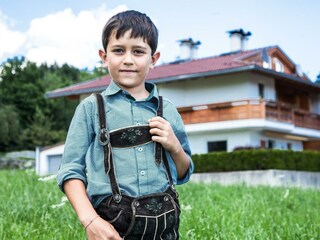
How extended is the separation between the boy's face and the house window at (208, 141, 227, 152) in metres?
29.7

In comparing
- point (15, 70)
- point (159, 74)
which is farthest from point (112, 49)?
point (15, 70)

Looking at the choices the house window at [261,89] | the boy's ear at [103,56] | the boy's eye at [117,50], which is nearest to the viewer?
the boy's eye at [117,50]

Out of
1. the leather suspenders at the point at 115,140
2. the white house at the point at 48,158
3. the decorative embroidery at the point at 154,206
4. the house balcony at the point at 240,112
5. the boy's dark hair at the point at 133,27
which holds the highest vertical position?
the house balcony at the point at 240,112

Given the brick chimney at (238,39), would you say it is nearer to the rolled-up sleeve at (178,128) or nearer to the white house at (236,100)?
the white house at (236,100)

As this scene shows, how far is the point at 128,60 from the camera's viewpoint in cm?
292

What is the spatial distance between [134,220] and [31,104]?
174 feet

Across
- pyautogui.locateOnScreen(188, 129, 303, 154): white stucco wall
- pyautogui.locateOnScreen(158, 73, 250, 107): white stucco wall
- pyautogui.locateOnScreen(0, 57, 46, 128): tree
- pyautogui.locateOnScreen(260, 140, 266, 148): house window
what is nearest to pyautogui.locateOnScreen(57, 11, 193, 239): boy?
pyautogui.locateOnScreen(188, 129, 303, 154): white stucco wall

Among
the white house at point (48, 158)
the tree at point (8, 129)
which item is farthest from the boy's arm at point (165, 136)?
the tree at point (8, 129)

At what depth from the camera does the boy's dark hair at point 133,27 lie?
2922mm

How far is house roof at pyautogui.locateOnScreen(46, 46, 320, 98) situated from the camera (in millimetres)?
31156

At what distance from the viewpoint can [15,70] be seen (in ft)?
193

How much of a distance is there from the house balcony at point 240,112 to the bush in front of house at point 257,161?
17.3 ft

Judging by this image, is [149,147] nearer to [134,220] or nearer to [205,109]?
[134,220]

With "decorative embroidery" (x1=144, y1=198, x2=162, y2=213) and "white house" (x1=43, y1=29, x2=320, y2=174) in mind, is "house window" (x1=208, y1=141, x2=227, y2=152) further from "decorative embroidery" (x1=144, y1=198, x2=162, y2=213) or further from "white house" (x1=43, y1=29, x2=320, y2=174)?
"decorative embroidery" (x1=144, y1=198, x2=162, y2=213)
